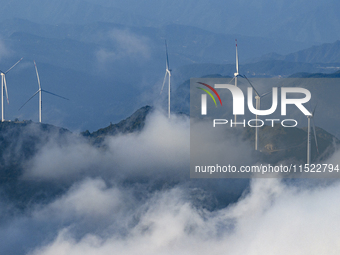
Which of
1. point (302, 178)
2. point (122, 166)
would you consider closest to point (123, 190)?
point (122, 166)

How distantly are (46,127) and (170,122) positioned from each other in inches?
1748

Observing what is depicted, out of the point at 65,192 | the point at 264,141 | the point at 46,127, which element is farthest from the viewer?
the point at 46,127

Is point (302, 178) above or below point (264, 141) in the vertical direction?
below

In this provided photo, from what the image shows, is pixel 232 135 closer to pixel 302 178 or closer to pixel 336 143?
pixel 302 178

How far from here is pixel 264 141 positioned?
146 m

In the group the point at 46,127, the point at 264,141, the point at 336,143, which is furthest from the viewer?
the point at 46,127

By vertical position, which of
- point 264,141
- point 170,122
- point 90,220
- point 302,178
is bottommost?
point 90,220

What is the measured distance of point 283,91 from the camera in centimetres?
9400

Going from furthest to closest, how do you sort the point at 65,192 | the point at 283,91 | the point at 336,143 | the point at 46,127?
the point at 46,127, the point at 65,192, the point at 336,143, the point at 283,91

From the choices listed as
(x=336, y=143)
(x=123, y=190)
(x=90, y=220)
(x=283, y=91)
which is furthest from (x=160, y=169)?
(x=283, y=91)

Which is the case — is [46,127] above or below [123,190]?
above

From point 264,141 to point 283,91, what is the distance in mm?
53414

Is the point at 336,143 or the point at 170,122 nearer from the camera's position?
the point at 336,143

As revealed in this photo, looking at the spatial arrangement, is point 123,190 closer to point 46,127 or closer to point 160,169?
point 160,169
